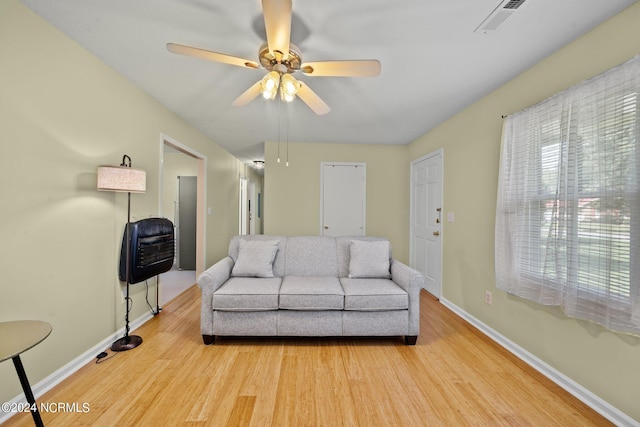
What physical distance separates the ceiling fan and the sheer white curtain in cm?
131

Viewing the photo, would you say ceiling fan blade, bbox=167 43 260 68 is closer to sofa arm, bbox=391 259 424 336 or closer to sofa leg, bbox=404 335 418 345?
sofa arm, bbox=391 259 424 336

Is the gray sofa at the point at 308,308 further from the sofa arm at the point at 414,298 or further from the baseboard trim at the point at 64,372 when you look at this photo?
the baseboard trim at the point at 64,372

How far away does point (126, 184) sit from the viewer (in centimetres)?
189

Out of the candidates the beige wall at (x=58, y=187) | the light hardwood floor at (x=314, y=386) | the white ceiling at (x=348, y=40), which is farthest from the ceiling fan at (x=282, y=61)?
the light hardwood floor at (x=314, y=386)

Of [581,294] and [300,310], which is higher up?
[581,294]

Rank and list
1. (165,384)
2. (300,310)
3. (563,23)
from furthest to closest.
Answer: (300,310) < (165,384) < (563,23)

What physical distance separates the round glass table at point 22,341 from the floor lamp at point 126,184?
0.98 m

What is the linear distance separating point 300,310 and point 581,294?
1.92 metres

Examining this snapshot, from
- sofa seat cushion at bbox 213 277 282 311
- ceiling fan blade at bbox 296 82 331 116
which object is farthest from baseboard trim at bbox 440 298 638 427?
ceiling fan blade at bbox 296 82 331 116

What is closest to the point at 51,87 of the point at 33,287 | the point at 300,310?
the point at 33,287

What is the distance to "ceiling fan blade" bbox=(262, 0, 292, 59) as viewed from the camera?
1137 millimetres

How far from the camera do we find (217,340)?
2.22 meters

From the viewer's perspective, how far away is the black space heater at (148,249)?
216 centimetres

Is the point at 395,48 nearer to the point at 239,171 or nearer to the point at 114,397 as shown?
the point at 114,397
